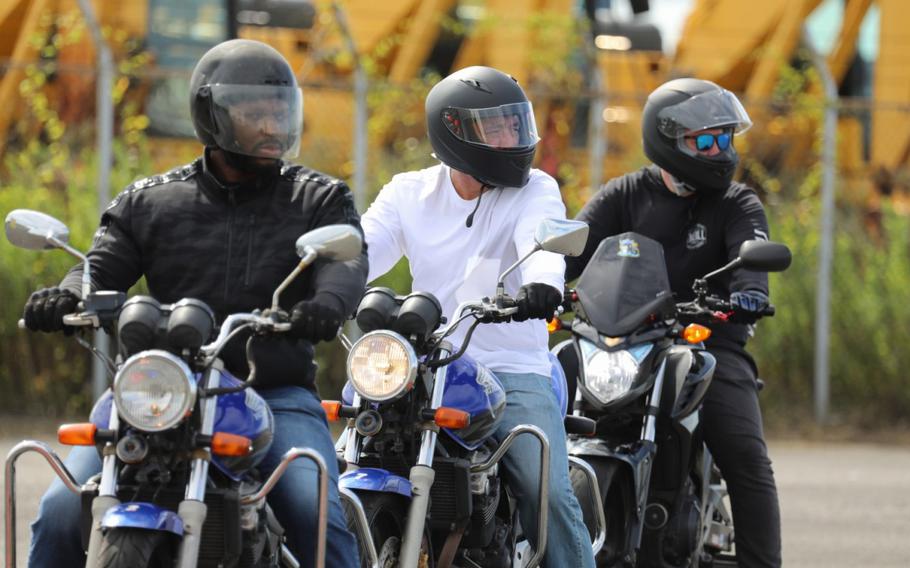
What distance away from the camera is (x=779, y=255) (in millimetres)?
6562

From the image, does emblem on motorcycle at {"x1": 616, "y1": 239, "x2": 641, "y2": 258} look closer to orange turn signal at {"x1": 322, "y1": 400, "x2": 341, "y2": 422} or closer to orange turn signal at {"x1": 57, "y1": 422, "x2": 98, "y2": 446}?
orange turn signal at {"x1": 322, "y1": 400, "x2": 341, "y2": 422}

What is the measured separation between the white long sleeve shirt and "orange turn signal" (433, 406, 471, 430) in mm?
638

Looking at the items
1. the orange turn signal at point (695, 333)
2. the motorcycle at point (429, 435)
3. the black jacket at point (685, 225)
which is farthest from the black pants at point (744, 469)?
the motorcycle at point (429, 435)

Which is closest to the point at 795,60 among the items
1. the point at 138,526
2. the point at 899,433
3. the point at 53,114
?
the point at 899,433

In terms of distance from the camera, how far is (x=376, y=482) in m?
5.27

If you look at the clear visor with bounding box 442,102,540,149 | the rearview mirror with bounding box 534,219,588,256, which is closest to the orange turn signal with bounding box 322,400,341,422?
the rearview mirror with bounding box 534,219,588,256

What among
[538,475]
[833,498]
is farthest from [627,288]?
[833,498]

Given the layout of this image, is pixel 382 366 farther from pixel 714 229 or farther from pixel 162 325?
pixel 714 229

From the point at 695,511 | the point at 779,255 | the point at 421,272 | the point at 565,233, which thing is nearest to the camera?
the point at 565,233

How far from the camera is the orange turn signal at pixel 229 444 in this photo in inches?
172

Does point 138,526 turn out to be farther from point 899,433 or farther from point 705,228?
point 899,433

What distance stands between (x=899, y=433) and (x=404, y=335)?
9.31m

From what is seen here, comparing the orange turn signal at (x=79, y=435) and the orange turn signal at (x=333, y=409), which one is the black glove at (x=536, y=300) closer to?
the orange turn signal at (x=333, y=409)

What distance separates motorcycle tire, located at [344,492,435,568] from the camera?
17.3 ft
